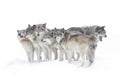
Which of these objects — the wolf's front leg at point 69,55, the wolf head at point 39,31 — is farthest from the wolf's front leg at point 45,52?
the wolf's front leg at point 69,55

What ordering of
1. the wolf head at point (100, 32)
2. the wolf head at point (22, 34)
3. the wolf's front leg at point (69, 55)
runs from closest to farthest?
the wolf head at point (100, 32) < the wolf's front leg at point (69, 55) < the wolf head at point (22, 34)

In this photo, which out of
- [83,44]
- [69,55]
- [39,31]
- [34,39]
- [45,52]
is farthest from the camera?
[45,52]

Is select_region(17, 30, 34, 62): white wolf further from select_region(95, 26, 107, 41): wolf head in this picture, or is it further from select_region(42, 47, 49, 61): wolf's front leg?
select_region(95, 26, 107, 41): wolf head

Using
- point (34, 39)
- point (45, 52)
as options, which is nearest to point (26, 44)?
point (34, 39)

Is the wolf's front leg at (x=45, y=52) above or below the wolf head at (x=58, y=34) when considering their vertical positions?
below

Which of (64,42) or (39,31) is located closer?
(64,42)

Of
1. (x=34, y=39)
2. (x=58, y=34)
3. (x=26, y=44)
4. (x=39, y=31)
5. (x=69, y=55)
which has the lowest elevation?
(x=69, y=55)

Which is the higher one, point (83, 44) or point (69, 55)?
point (83, 44)

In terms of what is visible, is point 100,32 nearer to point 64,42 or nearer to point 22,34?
point 64,42

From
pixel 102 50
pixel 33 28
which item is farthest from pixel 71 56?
pixel 102 50

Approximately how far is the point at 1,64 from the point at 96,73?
4196 millimetres

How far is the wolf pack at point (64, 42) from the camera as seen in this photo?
744 inches

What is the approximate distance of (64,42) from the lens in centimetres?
1936

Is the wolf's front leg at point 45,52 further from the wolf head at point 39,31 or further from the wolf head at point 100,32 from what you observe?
the wolf head at point 100,32
